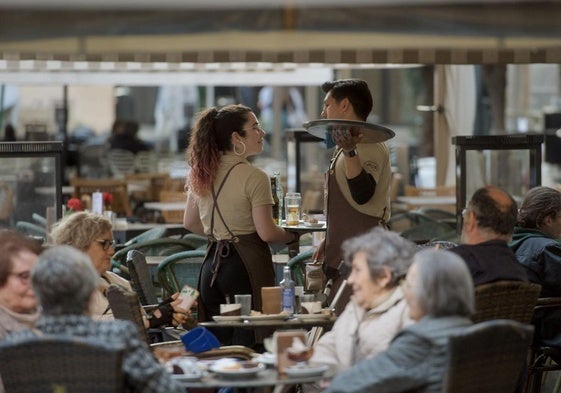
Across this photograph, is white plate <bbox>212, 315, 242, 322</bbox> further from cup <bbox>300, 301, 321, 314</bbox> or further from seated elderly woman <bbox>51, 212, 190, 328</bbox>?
cup <bbox>300, 301, 321, 314</bbox>

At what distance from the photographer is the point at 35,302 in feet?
17.0

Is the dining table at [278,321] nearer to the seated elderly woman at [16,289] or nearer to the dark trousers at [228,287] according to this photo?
the dark trousers at [228,287]

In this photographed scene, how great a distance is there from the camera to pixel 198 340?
5836 millimetres

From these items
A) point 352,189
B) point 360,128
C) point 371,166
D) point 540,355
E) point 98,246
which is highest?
point 360,128

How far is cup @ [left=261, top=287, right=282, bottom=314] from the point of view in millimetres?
6430

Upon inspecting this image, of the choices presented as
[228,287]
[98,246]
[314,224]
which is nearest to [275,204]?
[314,224]

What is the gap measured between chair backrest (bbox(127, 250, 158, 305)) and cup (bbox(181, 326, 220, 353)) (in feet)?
5.34

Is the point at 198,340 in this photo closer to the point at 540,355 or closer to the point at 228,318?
the point at 228,318

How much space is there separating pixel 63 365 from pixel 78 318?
18 cm

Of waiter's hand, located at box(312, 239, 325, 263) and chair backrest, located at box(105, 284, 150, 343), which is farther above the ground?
waiter's hand, located at box(312, 239, 325, 263)

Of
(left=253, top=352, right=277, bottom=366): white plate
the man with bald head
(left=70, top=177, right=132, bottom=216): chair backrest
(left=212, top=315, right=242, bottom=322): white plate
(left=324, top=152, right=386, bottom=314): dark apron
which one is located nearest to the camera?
(left=253, top=352, right=277, bottom=366): white plate

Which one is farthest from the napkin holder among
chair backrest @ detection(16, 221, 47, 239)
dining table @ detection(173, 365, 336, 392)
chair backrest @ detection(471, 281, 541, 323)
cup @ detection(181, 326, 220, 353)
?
chair backrest @ detection(16, 221, 47, 239)

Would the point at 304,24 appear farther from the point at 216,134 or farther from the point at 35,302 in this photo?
the point at 35,302

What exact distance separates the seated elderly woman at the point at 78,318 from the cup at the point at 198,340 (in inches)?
44.3
